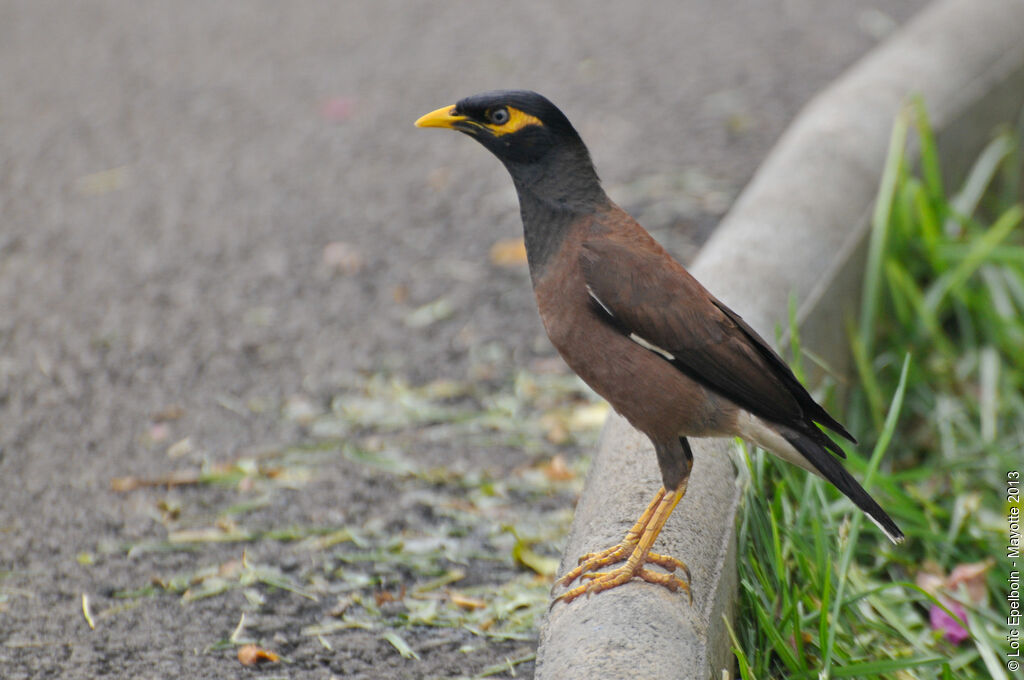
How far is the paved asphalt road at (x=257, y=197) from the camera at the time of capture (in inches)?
134

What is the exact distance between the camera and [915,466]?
4203 millimetres

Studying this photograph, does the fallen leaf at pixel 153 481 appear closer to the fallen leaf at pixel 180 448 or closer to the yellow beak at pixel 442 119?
the fallen leaf at pixel 180 448

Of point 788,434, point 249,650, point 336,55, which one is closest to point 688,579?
point 788,434

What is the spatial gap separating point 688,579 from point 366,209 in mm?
3251

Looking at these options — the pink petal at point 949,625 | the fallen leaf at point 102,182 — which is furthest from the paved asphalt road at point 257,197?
the pink petal at point 949,625

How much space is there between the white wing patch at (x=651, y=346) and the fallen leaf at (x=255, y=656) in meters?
1.13

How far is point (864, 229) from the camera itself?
413 cm

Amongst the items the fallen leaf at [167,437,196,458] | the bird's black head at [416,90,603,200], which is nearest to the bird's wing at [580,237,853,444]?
the bird's black head at [416,90,603,200]

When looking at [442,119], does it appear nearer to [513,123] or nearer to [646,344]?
[513,123]

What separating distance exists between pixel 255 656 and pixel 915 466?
272 cm

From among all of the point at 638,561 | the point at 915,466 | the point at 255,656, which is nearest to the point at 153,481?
the point at 255,656

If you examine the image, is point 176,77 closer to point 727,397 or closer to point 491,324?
point 491,324

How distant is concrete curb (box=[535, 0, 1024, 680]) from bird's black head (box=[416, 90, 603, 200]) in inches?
28.2

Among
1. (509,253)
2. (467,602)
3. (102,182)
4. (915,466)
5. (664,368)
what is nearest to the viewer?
(664,368)
